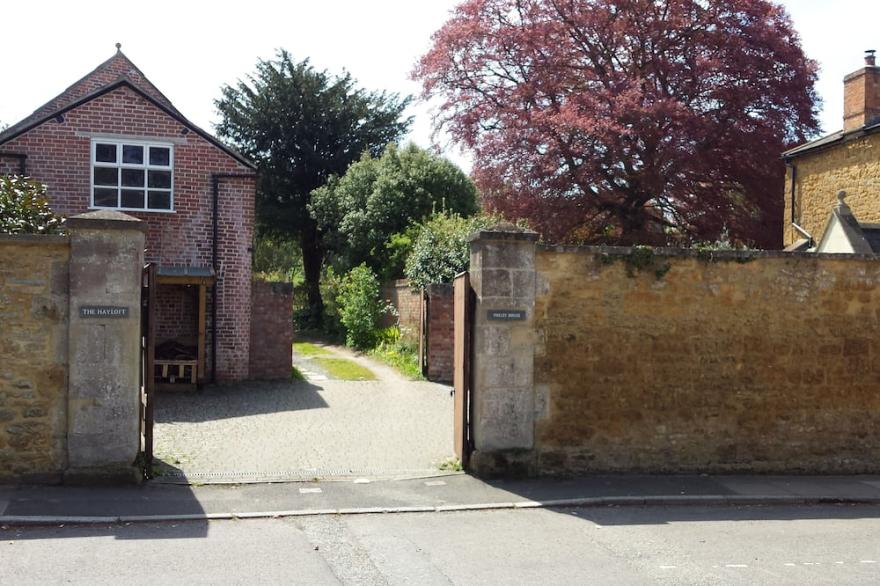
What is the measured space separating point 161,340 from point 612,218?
591 inches

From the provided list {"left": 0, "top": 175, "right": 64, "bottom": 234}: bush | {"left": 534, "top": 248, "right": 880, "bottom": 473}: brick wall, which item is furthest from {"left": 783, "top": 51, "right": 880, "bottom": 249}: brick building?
{"left": 0, "top": 175, "right": 64, "bottom": 234}: bush

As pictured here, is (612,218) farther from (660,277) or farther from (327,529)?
(327,529)

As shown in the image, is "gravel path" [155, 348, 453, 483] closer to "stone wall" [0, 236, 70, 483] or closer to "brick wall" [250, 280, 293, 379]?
"brick wall" [250, 280, 293, 379]

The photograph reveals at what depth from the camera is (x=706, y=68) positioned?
23828 mm

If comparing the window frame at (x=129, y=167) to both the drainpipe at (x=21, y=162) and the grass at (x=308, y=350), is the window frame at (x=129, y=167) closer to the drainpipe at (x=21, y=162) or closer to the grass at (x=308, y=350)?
the drainpipe at (x=21, y=162)

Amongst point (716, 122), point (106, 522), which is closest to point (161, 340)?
point (106, 522)

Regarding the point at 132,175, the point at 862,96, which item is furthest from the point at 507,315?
the point at 862,96

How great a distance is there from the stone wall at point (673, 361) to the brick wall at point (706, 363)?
0.7 inches

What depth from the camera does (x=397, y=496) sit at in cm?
897

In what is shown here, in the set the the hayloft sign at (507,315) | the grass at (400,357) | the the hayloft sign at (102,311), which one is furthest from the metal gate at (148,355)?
the grass at (400,357)

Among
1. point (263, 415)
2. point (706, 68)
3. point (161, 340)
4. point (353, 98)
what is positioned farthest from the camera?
point (353, 98)

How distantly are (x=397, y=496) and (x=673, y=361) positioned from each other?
397 centimetres

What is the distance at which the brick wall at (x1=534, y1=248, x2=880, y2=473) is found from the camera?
9.99m

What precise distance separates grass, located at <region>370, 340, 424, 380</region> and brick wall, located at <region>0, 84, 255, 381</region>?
3.95 meters
